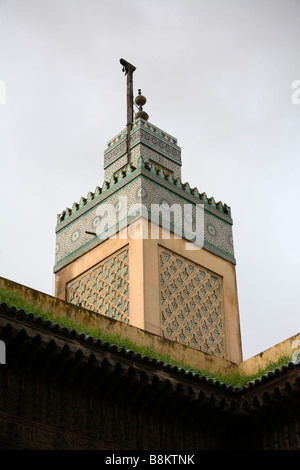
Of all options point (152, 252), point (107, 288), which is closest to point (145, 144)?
point (152, 252)

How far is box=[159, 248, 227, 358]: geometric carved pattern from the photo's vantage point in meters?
11.2

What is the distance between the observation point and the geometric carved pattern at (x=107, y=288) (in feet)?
36.9

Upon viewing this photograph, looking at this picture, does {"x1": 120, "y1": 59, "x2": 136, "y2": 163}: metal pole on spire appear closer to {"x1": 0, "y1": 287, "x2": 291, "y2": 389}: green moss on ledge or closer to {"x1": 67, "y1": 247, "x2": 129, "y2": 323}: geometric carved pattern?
{"x1": 67, "y1": 247, "x2": 129, "y2": 323}: geometric carved pattern

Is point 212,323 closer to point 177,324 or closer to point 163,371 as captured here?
point 177,324

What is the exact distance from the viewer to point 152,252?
1142 centimetres

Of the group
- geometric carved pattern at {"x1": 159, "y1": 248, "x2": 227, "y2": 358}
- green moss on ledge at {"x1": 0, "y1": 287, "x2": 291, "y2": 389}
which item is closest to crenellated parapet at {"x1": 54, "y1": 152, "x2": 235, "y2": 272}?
geometric carved pattern at {"x1": 159, "y1": 248, "x2": 227, "y2": 358}

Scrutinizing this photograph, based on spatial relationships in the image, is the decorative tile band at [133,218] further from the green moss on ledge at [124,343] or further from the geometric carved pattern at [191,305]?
the green moss on ledge at [124,343]

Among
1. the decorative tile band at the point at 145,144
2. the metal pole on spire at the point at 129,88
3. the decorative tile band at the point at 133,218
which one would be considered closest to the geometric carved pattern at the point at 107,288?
the decorative tile band at the point at 133,218

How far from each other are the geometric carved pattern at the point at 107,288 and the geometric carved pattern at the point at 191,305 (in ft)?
1.70

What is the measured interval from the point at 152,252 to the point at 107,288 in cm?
84

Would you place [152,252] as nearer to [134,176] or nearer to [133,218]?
[133,218]

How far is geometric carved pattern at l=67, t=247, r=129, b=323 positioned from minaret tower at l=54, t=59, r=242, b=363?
0.05 ft

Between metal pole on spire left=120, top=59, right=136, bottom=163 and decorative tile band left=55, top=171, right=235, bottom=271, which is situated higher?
metal pole on spire left=120, top=59, right=136, bottom=163

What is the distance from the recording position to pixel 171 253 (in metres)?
11.8
